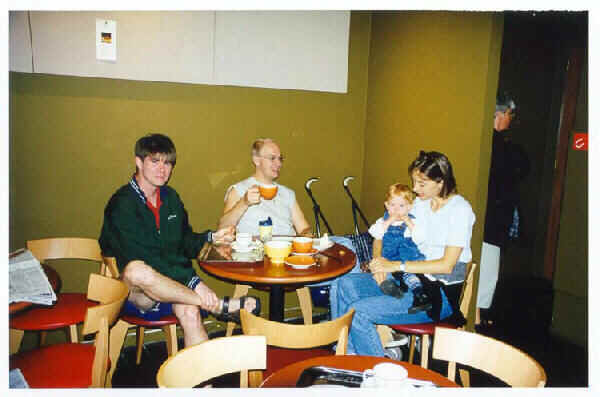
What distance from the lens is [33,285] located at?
72.1 inches

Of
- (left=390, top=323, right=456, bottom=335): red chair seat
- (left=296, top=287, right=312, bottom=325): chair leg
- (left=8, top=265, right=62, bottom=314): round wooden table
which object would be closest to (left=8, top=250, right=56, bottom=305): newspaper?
(left=8, top=265, right=62, bottom=314): round wooden table

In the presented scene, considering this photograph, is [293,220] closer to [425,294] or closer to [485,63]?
[425,294]

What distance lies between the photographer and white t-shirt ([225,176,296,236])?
3.16 meters

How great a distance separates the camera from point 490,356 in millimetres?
1491

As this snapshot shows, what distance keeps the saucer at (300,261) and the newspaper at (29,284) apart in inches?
44.3

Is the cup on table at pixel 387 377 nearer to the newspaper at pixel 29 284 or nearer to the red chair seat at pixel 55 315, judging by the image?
the newspaper at pixel 29 284

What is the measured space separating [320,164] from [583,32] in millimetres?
2409

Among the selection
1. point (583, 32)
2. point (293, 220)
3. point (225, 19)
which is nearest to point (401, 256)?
point (293, 220)

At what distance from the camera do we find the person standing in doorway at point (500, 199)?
10.3ft

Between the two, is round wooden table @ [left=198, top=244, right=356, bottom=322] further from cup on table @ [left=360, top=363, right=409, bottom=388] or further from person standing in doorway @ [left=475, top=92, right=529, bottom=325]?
person standing in doorway @ [left=475, top=92, right=529, bottom=325]

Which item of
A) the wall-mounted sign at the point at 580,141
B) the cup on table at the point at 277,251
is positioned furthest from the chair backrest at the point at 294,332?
the wall-mounted sign at the point at 580,141

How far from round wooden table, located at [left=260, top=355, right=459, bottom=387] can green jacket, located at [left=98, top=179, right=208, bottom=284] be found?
1271 millimetres

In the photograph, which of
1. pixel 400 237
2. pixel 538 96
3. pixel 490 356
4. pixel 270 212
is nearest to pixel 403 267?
pixel 400 237

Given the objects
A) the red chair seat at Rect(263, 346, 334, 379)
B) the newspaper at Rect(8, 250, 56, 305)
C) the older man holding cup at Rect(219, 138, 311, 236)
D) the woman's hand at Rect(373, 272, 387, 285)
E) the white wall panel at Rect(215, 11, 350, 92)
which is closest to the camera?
the newspaper at Rect(8, 250, 56, 305)
